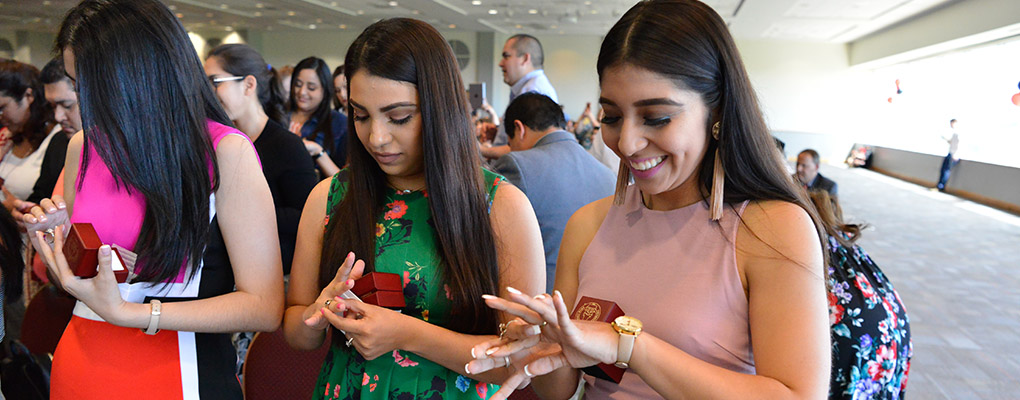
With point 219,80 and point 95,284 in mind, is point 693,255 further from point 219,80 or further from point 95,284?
point 219,80

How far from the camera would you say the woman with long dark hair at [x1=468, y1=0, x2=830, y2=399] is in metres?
0.96

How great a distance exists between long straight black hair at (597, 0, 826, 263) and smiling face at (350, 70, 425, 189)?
424 millimetres

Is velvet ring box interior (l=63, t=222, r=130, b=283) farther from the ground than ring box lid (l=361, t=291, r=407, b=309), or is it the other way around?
velvet ring box interior (l=63, t=222, r=130, b=283)

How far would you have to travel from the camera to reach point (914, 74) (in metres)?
17.6

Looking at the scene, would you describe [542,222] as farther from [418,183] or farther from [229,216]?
Result: [229,216]

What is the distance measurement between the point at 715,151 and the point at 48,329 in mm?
1948

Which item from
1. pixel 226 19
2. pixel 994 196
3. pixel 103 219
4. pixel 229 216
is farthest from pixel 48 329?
pixel 226 19

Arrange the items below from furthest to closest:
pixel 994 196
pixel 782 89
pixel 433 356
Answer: pixel 782 89 < pixel 994 196 < pixel 433 356

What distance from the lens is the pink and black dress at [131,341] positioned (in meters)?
1.28

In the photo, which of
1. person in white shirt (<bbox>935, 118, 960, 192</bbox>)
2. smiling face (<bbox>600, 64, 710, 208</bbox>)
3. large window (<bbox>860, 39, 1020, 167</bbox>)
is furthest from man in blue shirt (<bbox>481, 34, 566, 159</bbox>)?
person in white shirt (<bbox>935, 118, 960, 192</bbox>)

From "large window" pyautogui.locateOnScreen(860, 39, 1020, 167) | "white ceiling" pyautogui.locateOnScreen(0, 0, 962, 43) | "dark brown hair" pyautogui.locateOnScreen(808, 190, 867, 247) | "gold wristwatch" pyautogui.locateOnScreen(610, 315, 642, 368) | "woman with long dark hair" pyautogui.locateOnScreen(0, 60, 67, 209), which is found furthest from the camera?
"white ceiling" pyautogui.locateOnScreen(0, 0, 962, 43)

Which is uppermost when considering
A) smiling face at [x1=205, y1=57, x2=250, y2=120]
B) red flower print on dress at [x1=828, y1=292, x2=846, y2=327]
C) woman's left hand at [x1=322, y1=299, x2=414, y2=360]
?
smiling face at [x1=205, y1=57, x2=250, y2=120]

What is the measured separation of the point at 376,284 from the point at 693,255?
55 cm

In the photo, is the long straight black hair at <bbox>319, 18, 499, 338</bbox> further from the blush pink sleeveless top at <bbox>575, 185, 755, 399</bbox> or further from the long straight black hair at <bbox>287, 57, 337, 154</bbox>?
the long straight black hair at <bbox>287, 57, 337, 154</bbox>
